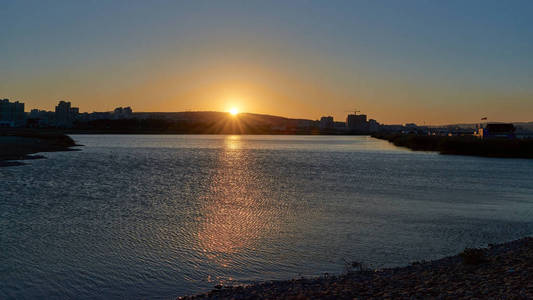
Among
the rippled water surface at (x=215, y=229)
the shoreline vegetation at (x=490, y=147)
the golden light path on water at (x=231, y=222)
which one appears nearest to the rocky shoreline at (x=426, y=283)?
the rippled water surface at (x=215, y=229)

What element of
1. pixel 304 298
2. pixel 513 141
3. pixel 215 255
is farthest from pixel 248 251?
pixel 513 141

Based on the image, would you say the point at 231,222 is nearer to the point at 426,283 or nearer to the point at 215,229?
the point at 215,229

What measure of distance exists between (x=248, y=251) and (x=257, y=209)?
28.1ft

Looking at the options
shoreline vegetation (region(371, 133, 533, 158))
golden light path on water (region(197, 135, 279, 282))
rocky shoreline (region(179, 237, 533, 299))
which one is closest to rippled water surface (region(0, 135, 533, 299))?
golden light path on water (region(197, 135, 279, 282))

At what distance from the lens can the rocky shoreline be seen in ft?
29.9

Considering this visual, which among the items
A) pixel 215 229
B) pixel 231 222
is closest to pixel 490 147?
pixel 231 222

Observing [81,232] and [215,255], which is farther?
[81,232]

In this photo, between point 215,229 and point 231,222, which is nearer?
point 215,229

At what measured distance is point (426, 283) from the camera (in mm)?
10000

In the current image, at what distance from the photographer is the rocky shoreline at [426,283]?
911 centimetres

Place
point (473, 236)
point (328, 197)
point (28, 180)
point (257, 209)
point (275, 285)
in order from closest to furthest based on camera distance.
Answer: point (275, 285) < point (473, 236) < point (257, 209) < point (328, 197) < point (28, 180)

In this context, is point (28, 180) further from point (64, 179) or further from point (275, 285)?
point (275, 285)

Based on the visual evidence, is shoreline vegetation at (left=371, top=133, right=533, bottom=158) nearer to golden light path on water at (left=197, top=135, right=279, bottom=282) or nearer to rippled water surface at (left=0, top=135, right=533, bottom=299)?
rippled water surface at (left=0, top=135, right=533, bottom=299)

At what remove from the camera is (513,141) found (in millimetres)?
75188
